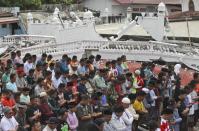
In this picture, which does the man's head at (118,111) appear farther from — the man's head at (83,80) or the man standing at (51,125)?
the man's head at (83,80)

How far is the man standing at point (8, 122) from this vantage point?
9.20 m

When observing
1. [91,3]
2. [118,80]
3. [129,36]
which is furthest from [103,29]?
[118,80]

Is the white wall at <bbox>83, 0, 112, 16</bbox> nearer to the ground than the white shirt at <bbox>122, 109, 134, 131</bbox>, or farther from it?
farther from it

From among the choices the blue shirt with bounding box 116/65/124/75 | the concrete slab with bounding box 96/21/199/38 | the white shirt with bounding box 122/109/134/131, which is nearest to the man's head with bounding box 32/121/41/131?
the white shirt with bounding box 122/109/134/131

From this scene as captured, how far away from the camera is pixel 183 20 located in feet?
98.9

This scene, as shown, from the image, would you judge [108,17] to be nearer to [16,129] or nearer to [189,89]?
[189,89]

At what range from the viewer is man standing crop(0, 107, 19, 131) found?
9.20 m

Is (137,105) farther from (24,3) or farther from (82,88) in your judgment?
(24,3)

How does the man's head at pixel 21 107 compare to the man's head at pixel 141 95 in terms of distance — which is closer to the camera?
the man's head at pixel 21 107

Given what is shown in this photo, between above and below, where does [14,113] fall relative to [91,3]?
below

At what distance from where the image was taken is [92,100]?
34.9 feet

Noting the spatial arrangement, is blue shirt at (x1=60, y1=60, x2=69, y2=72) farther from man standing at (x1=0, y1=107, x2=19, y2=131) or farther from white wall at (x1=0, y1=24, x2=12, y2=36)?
white wall at (x1=0, y1=24, x2=12, y2=36)

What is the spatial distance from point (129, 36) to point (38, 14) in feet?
34.0

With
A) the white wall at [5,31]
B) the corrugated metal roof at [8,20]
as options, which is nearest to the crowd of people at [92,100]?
the corrugated metal roof at [8,20]
